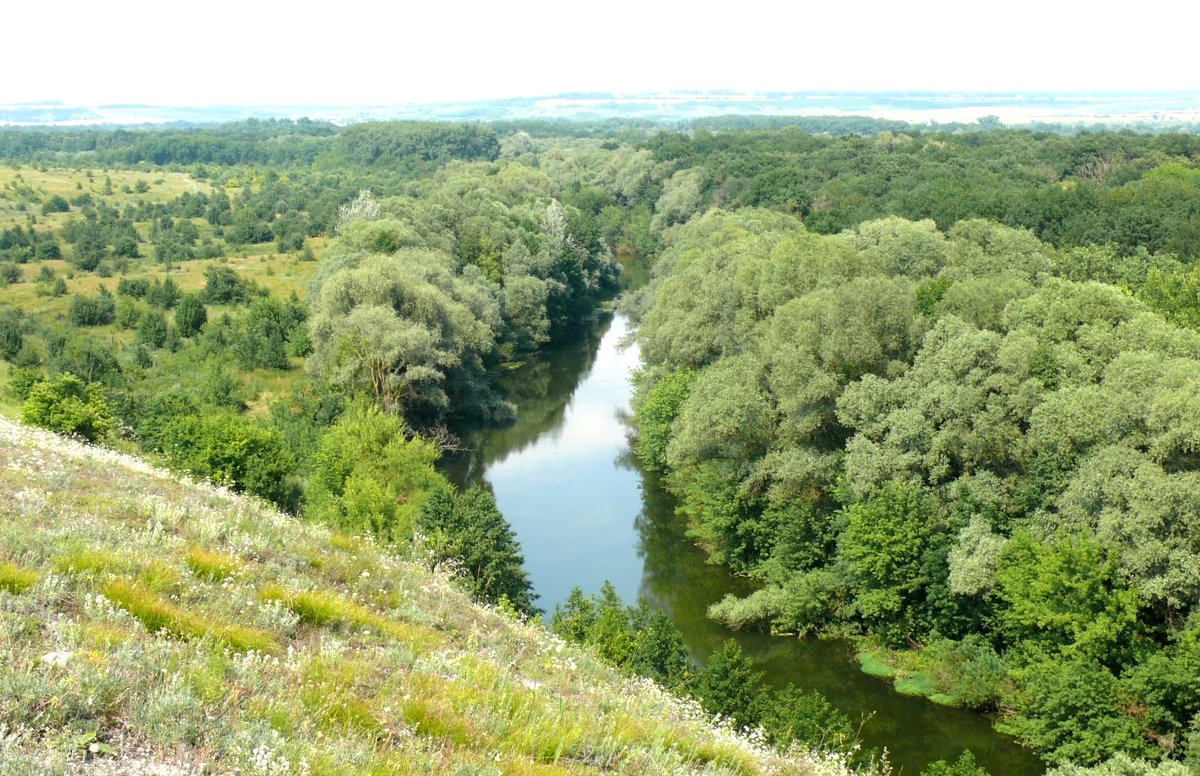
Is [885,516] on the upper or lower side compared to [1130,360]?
lower

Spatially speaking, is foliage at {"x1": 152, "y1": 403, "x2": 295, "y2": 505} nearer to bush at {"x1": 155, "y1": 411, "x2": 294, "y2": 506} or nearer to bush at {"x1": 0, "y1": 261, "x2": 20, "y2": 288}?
bush at {"x1": 155, "y1": 411, "x2": 294, "y2": 506}

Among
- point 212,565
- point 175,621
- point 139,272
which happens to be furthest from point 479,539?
point 139,272

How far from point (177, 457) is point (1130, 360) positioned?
25.6 m

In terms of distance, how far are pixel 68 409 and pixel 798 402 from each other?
2158cm

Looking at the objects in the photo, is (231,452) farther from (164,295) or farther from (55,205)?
(55,205)

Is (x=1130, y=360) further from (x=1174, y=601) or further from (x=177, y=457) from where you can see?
(x=177, y=457)

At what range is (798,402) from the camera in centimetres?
2786

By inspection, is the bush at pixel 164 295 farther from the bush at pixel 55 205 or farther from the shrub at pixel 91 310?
the bush at pixel 55 205

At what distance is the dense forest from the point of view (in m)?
20.3

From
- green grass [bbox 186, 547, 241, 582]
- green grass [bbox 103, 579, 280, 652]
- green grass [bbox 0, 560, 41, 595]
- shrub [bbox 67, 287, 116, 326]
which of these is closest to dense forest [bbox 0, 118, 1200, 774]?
shrub [bbox 67, 287, 116, 326]

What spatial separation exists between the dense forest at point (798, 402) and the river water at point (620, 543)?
85 centimetres

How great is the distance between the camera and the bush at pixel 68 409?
90.9 feet

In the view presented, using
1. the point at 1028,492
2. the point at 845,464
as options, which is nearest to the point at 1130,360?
the point at 1028,492

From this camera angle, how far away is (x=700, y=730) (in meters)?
9.38
